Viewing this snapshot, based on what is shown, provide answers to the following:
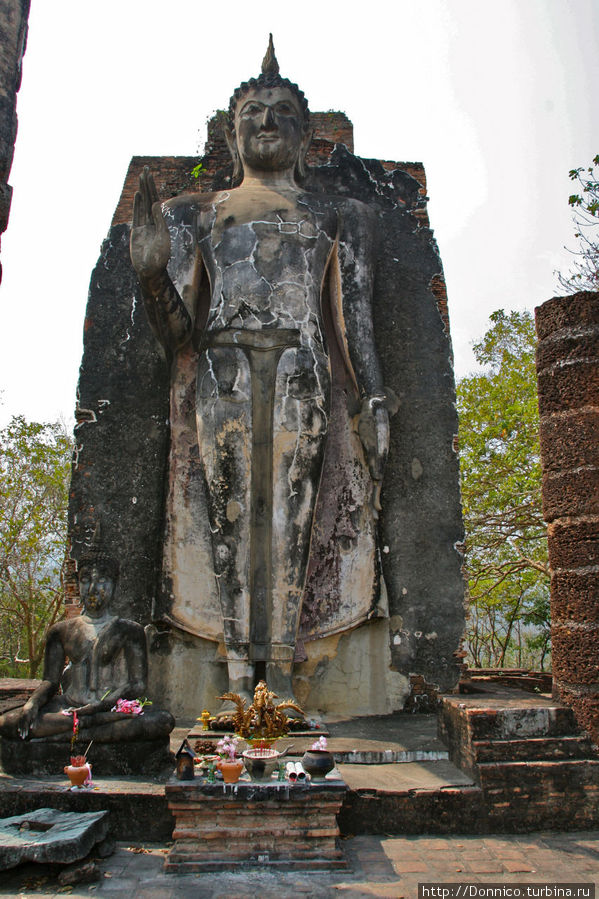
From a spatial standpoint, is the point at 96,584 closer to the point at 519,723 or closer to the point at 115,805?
the point at 115,805

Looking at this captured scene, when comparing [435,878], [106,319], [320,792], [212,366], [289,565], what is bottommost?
[435,878]

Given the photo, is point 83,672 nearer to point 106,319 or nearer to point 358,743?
point 358,743

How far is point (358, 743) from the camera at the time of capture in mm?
4629

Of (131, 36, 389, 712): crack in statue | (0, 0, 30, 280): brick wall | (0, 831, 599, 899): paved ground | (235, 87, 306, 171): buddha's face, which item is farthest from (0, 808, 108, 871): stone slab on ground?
(235, 87, 306, 171): buddha's face

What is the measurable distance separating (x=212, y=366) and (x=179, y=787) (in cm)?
298

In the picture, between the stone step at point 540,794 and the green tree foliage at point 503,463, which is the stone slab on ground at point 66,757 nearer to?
the stone step at point 540,794

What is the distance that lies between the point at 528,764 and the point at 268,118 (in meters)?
4.87

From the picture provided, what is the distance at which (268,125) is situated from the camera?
612 centimetres

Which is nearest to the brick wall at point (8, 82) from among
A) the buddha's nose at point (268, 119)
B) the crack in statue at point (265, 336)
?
the crack in statue at point (265, 336)

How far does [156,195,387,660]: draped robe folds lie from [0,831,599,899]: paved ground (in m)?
1.74

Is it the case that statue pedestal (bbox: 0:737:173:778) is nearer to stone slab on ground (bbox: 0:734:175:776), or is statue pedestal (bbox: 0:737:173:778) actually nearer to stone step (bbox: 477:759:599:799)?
stone slab on ground (bbox: 0:734:175:776)

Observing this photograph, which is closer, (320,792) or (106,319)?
(320,792)

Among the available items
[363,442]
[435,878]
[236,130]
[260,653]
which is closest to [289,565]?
[260,653]

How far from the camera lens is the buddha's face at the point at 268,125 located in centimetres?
616
